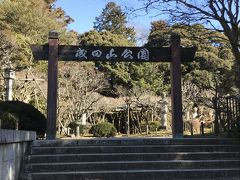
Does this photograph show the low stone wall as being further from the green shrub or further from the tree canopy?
the tree canopy

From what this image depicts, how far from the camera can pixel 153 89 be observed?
31203 mm

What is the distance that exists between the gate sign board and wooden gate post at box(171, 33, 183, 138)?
207 millimetres

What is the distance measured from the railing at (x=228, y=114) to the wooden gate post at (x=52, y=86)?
5.23 m

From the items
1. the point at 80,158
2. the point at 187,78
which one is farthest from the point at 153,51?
the point at 187,78

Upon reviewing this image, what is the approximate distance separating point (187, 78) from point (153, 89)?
3004 mm

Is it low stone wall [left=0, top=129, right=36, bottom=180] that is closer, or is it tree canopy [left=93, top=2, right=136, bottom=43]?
low stone wall [left=0, top=129, right=36, bottom=180]

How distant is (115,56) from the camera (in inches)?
473

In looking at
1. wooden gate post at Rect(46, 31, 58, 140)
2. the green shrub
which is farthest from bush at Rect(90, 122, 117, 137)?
wooden gate post at Rect(46, 31, 58, 140)

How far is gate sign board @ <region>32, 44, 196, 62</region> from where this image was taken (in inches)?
465

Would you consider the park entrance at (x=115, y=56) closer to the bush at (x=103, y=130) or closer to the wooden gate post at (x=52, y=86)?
the wooden gate post at (x=52, y=86)

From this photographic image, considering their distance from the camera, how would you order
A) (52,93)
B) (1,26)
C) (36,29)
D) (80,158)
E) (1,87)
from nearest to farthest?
(80,158) → (52,93) → (1,87) → (1,26) → (36,29)

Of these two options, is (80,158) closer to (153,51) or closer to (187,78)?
(153,51)

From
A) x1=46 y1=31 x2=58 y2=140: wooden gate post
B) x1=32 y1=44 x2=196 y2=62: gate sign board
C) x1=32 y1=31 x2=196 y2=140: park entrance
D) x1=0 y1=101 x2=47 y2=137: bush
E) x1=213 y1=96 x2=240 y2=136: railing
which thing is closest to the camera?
x1=0 y1=101 x2=47 y2=137: bush

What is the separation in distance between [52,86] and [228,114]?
5497mm
